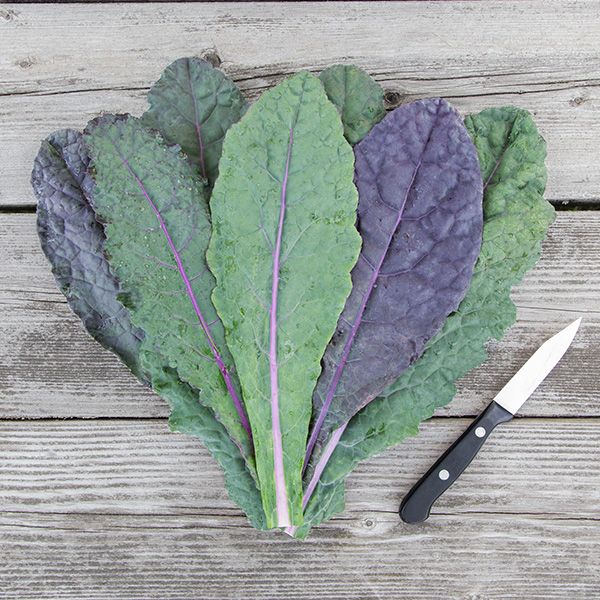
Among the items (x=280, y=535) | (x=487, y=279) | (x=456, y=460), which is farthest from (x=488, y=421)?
(x=280, y=535)

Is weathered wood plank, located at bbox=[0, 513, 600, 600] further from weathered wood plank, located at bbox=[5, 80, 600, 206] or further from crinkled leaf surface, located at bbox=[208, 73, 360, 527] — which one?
weathered wood plank, located at bbox=[5, 80, 600, 206]

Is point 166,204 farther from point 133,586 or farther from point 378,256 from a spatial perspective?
point 133,586

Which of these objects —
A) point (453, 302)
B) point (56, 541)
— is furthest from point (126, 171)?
point (56, 541)

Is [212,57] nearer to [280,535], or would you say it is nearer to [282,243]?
[282,243]

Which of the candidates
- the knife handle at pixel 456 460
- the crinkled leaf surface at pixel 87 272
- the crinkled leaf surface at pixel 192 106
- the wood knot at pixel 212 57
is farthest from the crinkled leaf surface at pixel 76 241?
the knife handle at pixel 456 460

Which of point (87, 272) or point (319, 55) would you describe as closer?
point (87, 272)
